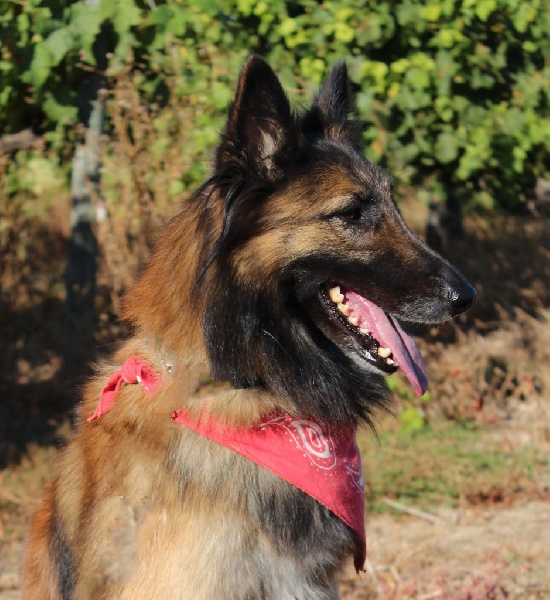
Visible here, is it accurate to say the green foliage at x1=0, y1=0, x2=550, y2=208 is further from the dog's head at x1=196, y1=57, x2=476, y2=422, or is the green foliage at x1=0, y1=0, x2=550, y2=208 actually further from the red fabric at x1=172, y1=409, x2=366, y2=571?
the red fabric at x1=172, y1=409, x2=366, y2=571

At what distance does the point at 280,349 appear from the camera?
284 cm

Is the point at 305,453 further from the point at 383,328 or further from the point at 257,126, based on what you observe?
the point at 257,126

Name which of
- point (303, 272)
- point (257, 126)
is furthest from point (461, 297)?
point (257, 126)

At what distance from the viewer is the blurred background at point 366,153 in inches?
222

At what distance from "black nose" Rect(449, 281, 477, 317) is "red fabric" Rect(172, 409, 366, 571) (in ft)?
1.88

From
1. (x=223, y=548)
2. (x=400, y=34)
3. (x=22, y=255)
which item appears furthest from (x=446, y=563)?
(x=22, y=255)

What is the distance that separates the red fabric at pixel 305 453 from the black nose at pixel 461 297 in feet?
1.88

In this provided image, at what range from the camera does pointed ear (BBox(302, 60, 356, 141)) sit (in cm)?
325

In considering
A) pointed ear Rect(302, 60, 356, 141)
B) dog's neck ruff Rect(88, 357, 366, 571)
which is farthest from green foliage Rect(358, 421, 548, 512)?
pointed ear Rect(302, 60, 356, 141)

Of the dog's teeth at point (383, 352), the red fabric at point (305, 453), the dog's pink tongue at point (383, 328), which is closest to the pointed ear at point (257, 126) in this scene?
the dog's pink tongue at point (383, 328)

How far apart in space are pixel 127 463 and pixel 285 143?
1.16 meters

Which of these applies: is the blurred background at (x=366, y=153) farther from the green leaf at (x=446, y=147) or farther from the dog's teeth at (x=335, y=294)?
the dog's teeth at (x=335, y=294)

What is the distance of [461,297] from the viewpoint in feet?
9.43

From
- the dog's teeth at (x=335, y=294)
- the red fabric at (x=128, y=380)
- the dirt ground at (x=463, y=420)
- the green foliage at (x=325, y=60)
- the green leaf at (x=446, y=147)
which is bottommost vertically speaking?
the dirt ground at (x=463, y=420)
